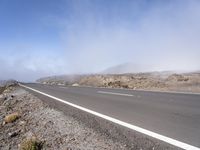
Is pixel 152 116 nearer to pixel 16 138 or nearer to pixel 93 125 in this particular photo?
pixel 93 125

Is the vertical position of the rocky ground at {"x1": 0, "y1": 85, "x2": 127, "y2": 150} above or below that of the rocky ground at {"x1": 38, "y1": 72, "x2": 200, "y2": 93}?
below

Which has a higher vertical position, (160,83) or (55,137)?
(160,83)

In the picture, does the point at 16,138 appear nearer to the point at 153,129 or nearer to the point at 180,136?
the point at 153,129

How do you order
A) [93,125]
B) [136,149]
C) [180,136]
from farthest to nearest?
[93,125] → [180,136] → [136,149]

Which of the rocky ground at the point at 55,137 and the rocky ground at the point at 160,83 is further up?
the rocky ground at the point at 160,83

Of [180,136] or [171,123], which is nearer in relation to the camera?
[180,136]

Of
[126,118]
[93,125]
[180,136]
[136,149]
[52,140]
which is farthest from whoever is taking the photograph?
[126,118]

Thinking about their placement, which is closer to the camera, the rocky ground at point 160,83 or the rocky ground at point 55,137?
the rocky ground at point 55,137

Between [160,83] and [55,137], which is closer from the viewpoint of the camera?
[55,137]

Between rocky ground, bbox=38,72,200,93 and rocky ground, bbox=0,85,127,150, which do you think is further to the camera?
rocky ground, bbox=38,72,200,93

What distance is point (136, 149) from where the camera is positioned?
614 centimetres

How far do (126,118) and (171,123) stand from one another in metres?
1.85

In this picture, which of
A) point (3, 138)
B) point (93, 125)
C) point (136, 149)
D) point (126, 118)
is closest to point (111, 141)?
point (136, 149)

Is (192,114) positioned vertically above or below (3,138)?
above
